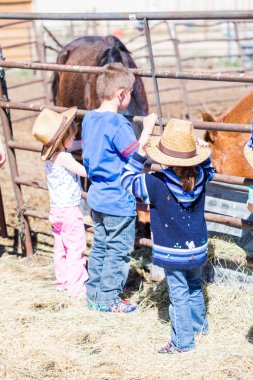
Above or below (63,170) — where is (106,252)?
below

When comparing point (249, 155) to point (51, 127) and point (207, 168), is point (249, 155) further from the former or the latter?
point (51, 127)

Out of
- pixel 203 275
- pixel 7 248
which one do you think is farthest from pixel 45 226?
pixel 203 275

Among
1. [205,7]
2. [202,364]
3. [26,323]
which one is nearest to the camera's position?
[202,364]

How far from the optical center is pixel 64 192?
13.7 ft

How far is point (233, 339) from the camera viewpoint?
3527 millimetres

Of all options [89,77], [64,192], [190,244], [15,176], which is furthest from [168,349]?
[89,77]

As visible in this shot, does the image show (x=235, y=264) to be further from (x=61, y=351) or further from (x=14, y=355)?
(x=14, y=355)

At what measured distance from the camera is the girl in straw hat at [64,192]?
3.94 meters

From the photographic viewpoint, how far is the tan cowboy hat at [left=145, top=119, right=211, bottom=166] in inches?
122

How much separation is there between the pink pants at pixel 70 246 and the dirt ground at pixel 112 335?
0.12 metres

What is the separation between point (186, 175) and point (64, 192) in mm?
1222

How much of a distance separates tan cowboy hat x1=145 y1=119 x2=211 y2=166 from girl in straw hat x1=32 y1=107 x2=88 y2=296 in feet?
3.07

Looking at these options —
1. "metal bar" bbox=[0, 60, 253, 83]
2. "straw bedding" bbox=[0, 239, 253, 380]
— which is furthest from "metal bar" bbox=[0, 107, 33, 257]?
"straw bedding" bbox=[0, 239, 253, 380]

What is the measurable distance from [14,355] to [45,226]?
2435 mm
